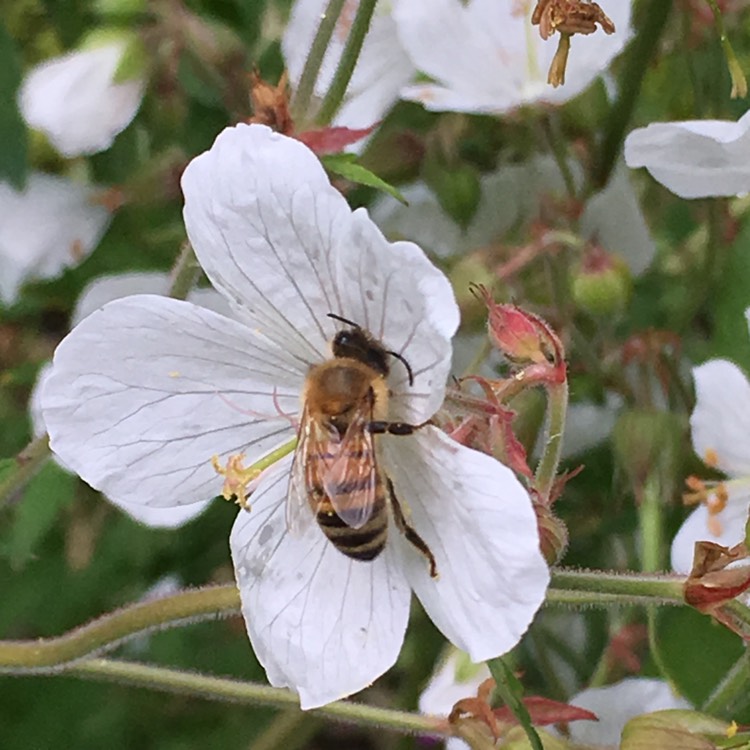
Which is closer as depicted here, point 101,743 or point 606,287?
point 606,287

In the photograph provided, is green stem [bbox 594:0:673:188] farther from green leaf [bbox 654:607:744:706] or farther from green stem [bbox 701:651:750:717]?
green stem [bbox 701:651:750:717]

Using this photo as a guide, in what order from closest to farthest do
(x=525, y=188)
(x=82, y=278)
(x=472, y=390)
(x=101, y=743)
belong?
1. (x=472, y=390)
2. (x=525, y=188)
3. (x=82, y=278)
4. (x=101, y=743)

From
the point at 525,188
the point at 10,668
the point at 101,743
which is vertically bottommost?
the point at 101,743

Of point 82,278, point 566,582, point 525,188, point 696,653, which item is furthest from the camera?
point 82,278

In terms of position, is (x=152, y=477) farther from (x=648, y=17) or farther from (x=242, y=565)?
(x=648, y=17)

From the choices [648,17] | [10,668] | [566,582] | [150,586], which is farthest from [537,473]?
[150,586]

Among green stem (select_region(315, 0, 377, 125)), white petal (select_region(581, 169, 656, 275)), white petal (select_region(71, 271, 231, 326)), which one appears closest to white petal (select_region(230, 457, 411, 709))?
green stem (select_region(315, 0, 377, 125))

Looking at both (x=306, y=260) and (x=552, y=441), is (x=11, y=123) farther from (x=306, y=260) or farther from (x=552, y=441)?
(x=552, y=441)
